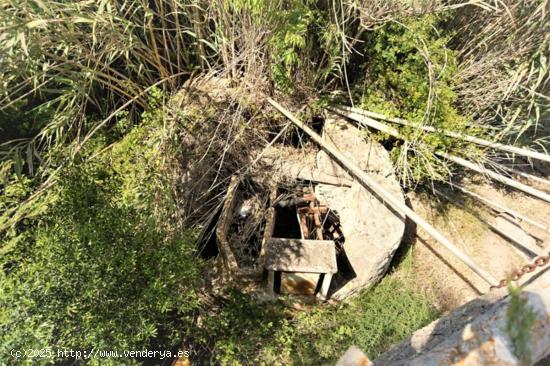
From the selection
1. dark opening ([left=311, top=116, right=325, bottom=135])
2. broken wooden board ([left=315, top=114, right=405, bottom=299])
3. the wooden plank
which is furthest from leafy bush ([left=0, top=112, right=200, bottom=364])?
dark opening ([left=311, top=116, right=325, bottom=135])

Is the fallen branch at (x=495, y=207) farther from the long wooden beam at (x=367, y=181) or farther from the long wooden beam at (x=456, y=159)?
the long wooden beam at (x=367, y=181)

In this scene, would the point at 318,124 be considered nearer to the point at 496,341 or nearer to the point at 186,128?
the point at 186,128

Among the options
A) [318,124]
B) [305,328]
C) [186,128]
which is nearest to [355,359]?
[305,328]

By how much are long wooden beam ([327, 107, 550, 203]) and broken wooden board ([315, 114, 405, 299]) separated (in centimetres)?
11

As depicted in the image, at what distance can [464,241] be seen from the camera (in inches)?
136

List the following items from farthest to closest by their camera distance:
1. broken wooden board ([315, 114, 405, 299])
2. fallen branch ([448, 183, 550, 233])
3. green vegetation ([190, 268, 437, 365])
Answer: fallen branch ([448, 183, 550, 233]) → broken wooden board ([315, 114, 405, 299]) → green vegetation ([190, 268, 437, 365])

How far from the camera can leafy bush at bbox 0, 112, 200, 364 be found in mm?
1700

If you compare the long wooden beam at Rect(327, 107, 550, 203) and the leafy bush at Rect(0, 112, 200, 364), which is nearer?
the leafy bush at Rect(0, 112, 200, 364)

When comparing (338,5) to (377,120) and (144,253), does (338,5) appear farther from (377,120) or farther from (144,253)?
(144,253)

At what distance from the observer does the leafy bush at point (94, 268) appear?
1.70 meters

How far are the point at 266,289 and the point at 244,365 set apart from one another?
57cm

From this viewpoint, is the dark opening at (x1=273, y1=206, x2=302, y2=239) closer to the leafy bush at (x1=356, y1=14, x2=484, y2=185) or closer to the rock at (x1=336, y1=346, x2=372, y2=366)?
the leafy bush at (x1=356, y1=14, x2=484, y2=185)

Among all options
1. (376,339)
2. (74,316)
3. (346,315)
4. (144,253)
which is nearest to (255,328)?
(346,315)

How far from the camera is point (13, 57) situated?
6.46 feet
